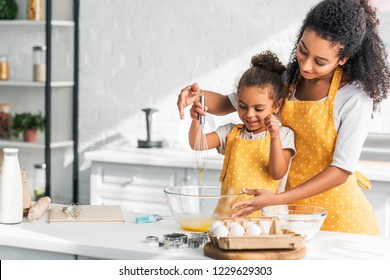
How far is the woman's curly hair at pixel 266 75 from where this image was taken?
2484 millimetres

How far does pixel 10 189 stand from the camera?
2311mm

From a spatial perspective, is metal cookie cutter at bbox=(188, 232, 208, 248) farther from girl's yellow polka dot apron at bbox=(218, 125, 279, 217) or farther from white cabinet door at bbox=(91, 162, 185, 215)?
white cabinet door at bbox=(91, 162, 185, 215)

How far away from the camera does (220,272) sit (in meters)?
1.91

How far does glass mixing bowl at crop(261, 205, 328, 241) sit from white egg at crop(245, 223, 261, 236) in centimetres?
9

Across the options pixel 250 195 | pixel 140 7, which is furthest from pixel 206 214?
pixel 140 7

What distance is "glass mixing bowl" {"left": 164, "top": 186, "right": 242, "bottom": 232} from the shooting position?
219 cm

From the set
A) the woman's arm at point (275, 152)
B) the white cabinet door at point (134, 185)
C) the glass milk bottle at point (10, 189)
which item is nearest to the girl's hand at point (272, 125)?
the woman's arm at point (275, 152)

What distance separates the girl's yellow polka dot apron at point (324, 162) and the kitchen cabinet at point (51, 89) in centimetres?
272

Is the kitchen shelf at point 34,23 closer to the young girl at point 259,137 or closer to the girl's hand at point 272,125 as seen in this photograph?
the young girl at point 259,137

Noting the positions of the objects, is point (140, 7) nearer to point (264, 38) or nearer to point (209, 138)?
point (264, 38)

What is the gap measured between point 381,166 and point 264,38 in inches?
44.6

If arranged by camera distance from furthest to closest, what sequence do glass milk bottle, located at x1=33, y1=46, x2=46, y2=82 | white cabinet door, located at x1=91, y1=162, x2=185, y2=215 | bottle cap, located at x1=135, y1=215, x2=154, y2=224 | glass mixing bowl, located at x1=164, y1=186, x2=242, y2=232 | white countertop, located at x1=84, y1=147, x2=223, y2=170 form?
glass milk bottle, located at x1=33, y1=46, x2=46, y2=82 → white cabinet door, located at x1=91, y1=162, x2=185, y2=215 → white countertop, located at x1=84, y1=147, x2=223, y2=170 → bottle cap, located at x1=135, y1=215, x2=154, y2=224 → glass mixing bowl, located at x1=164, y1=186, x2=242, y2=232

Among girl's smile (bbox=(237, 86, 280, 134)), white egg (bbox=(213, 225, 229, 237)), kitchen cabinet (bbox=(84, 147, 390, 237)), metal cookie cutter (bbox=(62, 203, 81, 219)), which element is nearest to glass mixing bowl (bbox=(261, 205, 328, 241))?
white egg (bbox=(213, 225, 229, 237))

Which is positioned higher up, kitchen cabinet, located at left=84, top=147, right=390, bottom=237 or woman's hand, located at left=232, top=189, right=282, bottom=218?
woman's hand, located at left=232, top=189, right=282, bottom=218
